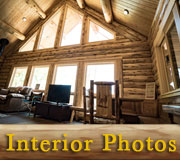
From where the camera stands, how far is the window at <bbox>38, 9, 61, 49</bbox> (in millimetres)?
5316

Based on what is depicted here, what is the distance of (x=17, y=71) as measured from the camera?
17.9 feet

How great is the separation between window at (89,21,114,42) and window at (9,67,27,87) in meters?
4.09

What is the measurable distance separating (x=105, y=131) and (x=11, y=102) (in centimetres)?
457

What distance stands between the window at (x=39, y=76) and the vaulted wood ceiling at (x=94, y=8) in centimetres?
276

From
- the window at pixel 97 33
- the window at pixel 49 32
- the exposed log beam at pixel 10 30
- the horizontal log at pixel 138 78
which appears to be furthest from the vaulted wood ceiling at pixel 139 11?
the exposed log beam at pixel 10 30

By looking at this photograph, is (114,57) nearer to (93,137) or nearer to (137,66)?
(137,66)

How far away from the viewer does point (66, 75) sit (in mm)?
4312

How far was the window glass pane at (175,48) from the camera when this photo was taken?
6.08 feet

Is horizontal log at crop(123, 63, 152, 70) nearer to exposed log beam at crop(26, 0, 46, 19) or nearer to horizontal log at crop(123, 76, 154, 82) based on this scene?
horizontal log at crop(123, 76, 154, 82)

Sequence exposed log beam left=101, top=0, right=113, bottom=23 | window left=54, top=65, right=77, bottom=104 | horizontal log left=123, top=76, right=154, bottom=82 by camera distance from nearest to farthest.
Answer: horizontal log left=123, top=76, right=154, bottom=82
exposed log beam left=101, top=0, right=113, bottom=23
window left=54, top=65, right=77, bottom=104

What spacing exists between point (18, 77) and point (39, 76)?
149 cm

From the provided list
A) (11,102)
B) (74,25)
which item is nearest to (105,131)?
(11,102)

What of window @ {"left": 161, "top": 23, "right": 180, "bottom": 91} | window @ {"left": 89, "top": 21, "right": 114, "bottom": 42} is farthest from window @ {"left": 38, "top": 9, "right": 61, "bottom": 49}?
window @ {"left": 161, "top": 23, "right": 180, "bottom": 91}

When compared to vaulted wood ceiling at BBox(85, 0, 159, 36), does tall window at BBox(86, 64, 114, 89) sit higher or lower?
lower
